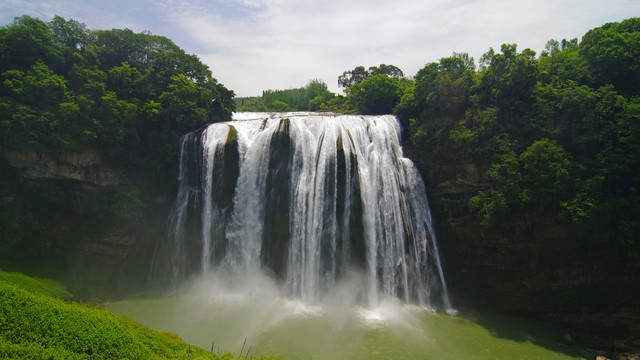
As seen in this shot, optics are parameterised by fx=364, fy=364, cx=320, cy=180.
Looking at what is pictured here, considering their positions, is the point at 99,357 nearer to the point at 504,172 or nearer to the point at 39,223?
the point at 39,223

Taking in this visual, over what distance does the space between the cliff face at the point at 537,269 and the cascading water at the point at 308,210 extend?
52.8 inches

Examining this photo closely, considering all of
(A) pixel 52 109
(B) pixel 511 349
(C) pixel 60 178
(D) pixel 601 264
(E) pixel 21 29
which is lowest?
(B) pixel 511 349

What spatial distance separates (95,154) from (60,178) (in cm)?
243

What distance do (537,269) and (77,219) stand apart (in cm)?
2626

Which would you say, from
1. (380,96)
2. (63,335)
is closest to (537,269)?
(380,96)

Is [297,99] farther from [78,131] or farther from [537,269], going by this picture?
[537,269]

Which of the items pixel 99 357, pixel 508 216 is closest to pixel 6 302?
pixel 99 357

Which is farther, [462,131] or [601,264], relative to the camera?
[462,131]

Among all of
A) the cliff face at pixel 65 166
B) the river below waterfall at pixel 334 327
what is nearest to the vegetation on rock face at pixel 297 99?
the cliff face at pixel 65 166

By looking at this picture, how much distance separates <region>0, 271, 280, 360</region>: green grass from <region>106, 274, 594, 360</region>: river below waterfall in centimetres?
373

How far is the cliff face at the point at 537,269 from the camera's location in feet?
55.5

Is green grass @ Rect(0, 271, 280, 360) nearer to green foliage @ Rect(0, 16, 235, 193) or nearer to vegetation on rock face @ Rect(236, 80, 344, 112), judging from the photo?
green foliage @ Rect(0, 16, 235, 193)

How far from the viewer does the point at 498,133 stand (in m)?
20.4

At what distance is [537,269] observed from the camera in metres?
18.2
